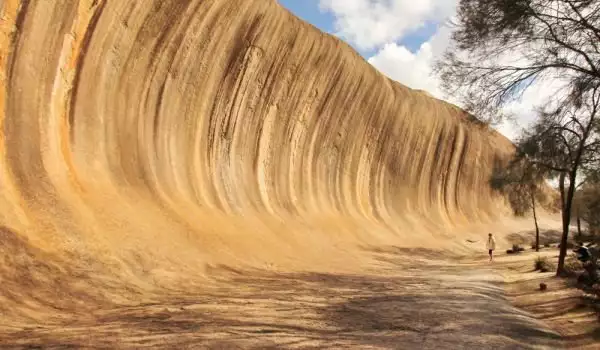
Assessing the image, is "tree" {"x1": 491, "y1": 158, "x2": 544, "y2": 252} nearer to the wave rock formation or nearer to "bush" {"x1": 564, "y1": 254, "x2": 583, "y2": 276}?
"bush" {"x1": 564, "y1": 254, "x2": 583, "y2": 276}

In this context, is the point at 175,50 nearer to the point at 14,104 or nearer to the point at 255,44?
the point at 255,44

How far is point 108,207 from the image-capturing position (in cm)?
1025

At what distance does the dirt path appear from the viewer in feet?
19.6

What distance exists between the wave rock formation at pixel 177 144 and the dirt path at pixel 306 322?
4.35ft

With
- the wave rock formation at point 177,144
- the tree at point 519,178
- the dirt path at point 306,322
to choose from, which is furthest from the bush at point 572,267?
the wave rock formation at point 177,144

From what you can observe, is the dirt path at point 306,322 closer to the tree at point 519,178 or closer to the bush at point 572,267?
the bush at point 572,267

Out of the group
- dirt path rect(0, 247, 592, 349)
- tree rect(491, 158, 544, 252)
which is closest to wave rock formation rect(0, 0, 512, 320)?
dirt path rect(0, 247, 592, 349)

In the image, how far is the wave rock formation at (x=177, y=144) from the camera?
30.2 feet

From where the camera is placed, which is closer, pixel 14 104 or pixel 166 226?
pixel 14 104

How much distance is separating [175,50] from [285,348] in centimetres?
1006

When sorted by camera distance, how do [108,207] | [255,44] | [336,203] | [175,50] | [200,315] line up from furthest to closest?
[336,203] → [255,44] → [175,50] → [108,207] → [200,315]

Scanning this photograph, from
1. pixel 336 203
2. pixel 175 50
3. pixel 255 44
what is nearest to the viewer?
pixel 175 50

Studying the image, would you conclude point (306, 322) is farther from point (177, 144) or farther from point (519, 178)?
point (519, 178)

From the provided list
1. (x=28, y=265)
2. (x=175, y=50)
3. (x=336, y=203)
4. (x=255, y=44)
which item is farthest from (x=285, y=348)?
(x=336, y=203)
